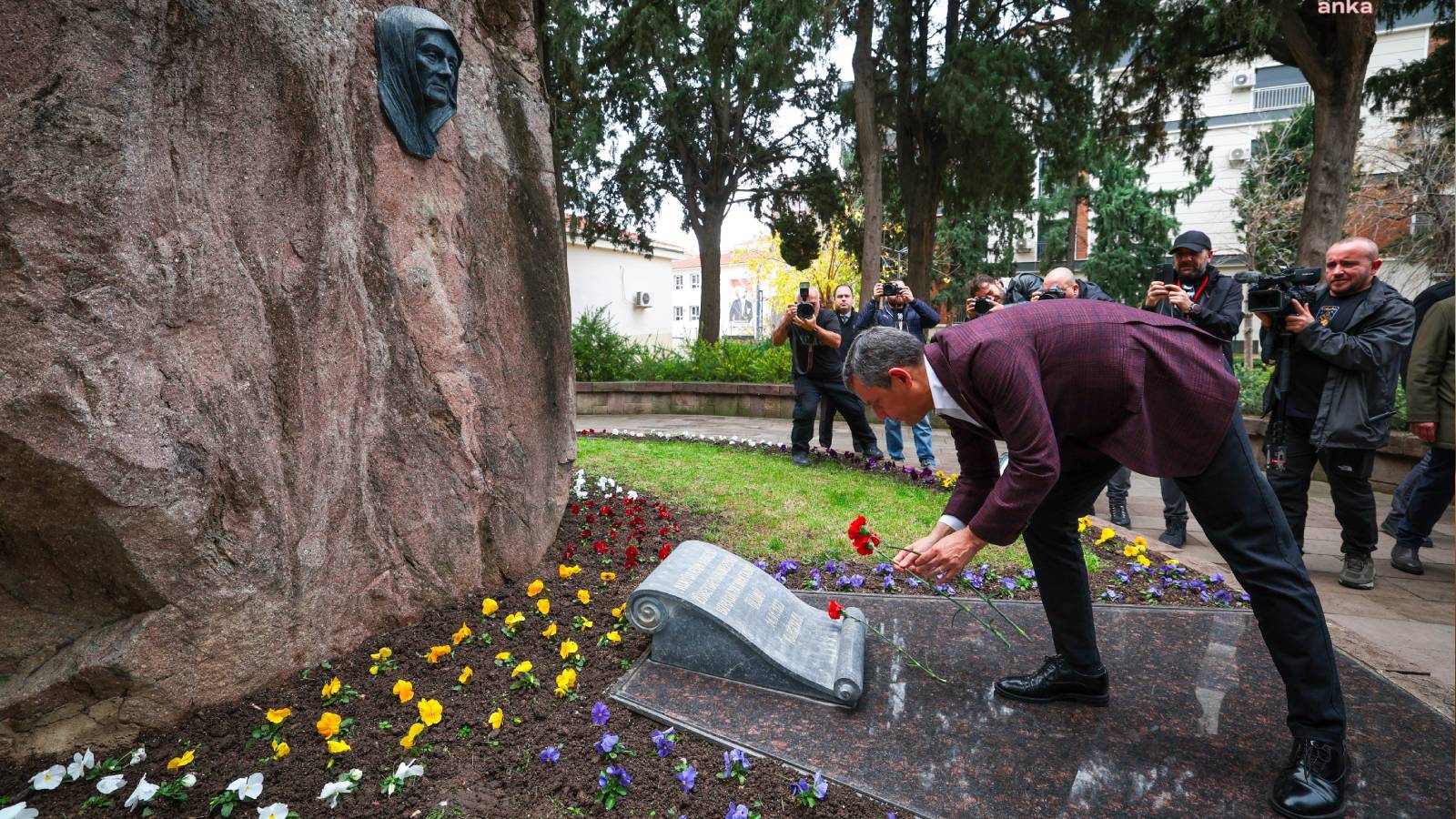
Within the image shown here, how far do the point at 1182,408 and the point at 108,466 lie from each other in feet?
9.64

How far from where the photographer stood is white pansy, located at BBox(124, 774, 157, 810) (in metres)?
2.04

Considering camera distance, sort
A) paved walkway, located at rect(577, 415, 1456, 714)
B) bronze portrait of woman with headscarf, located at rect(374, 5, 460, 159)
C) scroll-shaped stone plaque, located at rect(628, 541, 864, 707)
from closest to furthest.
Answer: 1. scroll-shaped stone plaque, located at rect(628, 541, 864, 707)
2. bronze portrait of woman with headscarf, located at rect(374, 5, 460, 159)
3. paved walkway, located at rect(577, 415, 1456, 714)

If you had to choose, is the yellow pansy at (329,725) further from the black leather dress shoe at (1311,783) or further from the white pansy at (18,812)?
the black leather dress shoe at (1311,783)

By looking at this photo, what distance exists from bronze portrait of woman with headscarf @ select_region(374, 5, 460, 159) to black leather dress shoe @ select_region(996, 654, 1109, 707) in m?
2.99

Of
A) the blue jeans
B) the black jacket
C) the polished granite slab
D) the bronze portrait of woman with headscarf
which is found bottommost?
the polished granite slab

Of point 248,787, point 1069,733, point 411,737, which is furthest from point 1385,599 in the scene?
point 248,787

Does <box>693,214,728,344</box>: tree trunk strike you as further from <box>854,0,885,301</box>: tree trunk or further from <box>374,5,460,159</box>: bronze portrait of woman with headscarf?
<box>374,5,460,159</box>: bronze portrait of woman with headscarf

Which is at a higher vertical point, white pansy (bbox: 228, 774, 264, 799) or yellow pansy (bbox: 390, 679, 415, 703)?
yellow pansy (bbox: 390, 679, 415, 703)

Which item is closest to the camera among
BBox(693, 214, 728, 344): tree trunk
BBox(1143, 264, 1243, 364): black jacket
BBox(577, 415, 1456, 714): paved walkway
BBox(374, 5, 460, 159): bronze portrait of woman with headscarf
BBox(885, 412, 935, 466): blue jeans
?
BBox(374, 5, 460, 159): bronze portrait of woman with headscarf

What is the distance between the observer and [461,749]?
2.34m

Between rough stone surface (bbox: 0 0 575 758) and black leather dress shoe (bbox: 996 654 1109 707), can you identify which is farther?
black leather dress shoe (bbox: 996 654 1109 707)

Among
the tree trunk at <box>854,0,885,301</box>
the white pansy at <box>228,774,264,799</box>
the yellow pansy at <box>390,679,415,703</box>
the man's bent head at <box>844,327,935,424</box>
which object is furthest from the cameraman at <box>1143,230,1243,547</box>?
the tree trunk at <box>854,0,885,301</box>

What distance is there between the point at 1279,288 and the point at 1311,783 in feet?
9.63

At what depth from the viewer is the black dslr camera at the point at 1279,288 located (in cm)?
409
